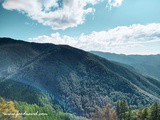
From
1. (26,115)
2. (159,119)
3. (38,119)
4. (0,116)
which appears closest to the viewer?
(0,116)

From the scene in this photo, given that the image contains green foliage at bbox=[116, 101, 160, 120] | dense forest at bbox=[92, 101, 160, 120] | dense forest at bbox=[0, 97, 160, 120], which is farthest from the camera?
dense forest at bbox=[92, 101, 160, 120]

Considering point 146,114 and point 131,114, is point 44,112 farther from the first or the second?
point 131,114

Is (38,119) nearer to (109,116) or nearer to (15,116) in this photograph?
(15,116)

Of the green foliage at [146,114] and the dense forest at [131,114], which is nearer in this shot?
the green foliage at [146,114]

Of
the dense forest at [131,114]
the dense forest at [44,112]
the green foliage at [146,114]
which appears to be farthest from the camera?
the dense forest at [131,114]

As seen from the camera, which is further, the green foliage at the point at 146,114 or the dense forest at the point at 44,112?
the green foliage at the point at 146,114

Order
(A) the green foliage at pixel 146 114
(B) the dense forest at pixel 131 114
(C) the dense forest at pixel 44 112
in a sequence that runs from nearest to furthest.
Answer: (C) the dense forest at pixel 44 112 < (A) the green foliage at pixel 146 114 < (B) the dense forest at pixel 131 114

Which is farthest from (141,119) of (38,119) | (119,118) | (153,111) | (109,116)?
(38,119)

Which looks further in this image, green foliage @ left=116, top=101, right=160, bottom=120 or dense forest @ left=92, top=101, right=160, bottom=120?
dense forest @ left=92, top=101, right=160, bottom=120

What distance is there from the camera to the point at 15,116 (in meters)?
36.3

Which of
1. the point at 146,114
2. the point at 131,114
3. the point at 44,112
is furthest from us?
the point at 131,114

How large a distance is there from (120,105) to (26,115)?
227ft

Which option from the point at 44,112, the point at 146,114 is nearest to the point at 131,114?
the point at 146,114

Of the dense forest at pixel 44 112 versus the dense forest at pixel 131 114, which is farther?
the dense forest at pixel 131 114
